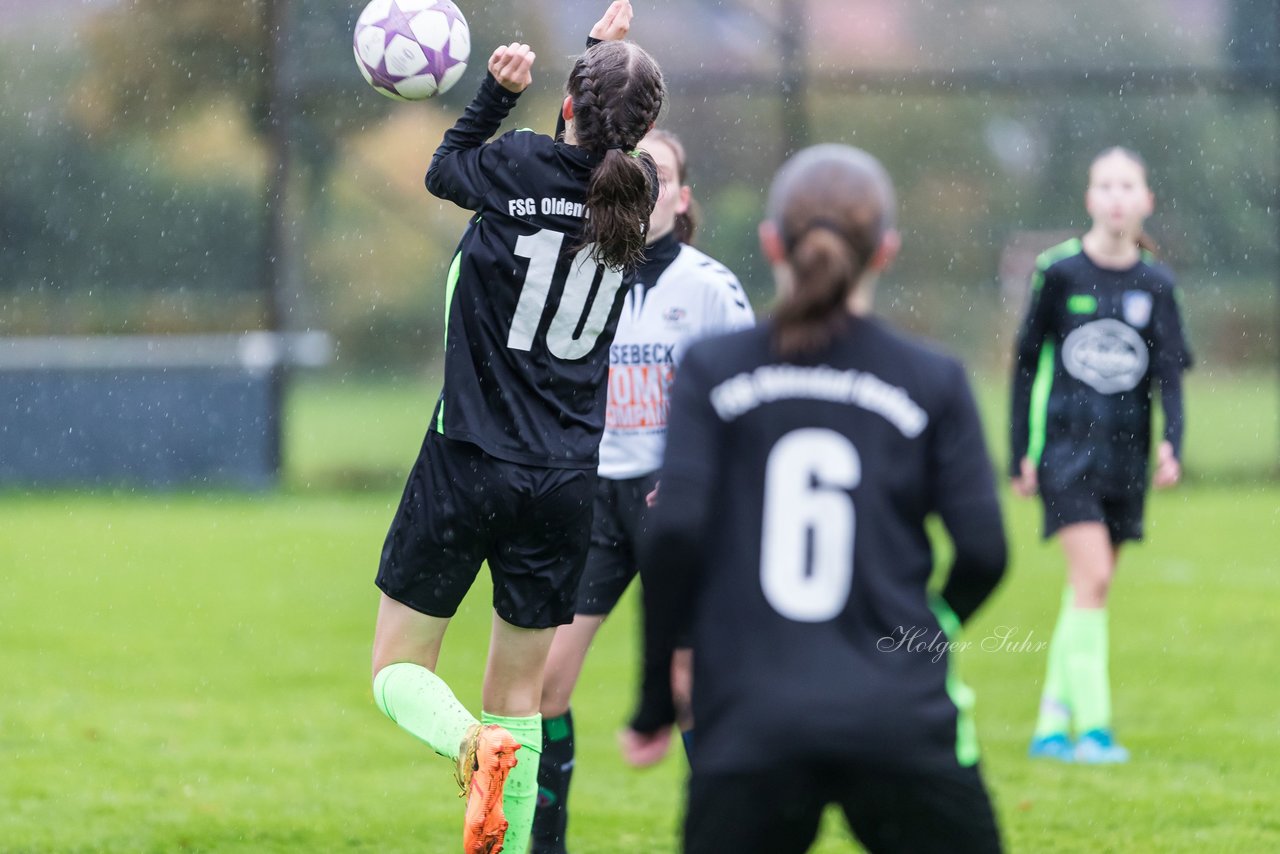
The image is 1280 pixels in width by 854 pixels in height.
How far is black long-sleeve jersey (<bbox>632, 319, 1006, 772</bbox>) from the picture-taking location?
268 centimetres

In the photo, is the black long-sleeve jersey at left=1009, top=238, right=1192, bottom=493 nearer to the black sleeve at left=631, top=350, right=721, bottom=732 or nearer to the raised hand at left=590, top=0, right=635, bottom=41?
the raised hand at left=590, top=0, right=635, bottom=41

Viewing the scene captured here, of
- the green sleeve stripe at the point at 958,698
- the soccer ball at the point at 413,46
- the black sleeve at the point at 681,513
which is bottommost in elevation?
the green sleeve stripe at the point at 958,698

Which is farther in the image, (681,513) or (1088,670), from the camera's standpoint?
(1088,670)

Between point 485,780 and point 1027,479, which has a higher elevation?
point 1027,479

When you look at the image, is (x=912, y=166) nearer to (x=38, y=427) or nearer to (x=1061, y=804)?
(x=38, y=427)

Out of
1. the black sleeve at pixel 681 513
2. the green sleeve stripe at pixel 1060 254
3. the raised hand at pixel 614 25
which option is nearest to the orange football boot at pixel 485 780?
→ the black sleeve at pixel 681 513

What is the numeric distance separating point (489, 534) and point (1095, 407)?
3253 mm

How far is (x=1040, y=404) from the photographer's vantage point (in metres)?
6.66

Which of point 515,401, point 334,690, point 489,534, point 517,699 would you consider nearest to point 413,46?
point 515,401

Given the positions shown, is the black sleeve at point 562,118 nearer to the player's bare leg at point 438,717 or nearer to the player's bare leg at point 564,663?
the player's bare leg at point 438,717

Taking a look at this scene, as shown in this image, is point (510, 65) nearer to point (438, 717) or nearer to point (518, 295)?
point (518, 295)

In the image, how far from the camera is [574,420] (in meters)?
4.20

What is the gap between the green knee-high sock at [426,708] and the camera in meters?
4.04

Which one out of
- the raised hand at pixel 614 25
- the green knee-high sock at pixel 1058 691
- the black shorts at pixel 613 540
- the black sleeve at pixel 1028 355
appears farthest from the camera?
the black sleeve at pixel 1028 355
